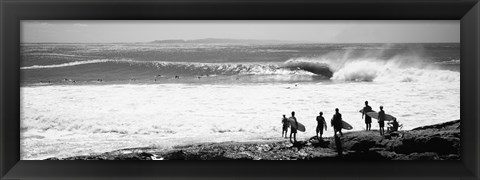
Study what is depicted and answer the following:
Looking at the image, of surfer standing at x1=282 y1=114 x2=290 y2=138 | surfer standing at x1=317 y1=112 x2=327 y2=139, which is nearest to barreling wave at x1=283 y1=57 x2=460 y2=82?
surfer standing at x1=317 y1=112 x2=327 y2=139

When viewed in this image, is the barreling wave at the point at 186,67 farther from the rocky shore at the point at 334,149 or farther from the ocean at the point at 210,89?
the rocky shore at the point at 334,149

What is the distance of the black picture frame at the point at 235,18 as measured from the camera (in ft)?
12.7

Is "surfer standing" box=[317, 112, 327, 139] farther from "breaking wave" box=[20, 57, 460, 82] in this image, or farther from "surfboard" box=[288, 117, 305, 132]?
"breaking wave" box=[20, 57, 460, 82]

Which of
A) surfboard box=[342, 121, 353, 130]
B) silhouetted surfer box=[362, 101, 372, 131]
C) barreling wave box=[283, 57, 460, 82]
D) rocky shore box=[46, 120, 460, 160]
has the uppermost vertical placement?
barreling wave box=[283, 57, 460, 82]

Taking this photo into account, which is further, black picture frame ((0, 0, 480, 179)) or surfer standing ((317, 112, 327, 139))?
surfer standing ((317, 112, 327, 139))

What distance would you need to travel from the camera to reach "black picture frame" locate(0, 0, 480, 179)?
387 cm

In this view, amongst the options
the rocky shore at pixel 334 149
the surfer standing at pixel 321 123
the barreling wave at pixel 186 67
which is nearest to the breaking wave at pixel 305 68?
the barreling wave at pixel 186 67

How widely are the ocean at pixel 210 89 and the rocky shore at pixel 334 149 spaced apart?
0.08 m

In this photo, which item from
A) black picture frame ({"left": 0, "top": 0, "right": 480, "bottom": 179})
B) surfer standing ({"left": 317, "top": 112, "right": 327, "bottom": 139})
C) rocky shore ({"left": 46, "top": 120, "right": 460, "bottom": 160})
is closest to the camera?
black picture frame ({"left": 0, "top": 0, "right": 480, "bottom": 179})

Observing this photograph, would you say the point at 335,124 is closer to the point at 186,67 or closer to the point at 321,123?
the point at 321,123

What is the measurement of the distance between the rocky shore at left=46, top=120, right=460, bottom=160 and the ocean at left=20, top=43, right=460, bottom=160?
0.26 feet

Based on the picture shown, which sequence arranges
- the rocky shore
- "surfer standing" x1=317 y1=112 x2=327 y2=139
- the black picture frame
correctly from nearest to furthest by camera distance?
the black picture frame, the rocky shore, "surfer standing" x1=317 y1=112 x2=327 y2=139

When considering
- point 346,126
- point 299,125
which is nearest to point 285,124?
point 299,125

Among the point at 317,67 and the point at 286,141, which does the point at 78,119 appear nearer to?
the point at 286,141
